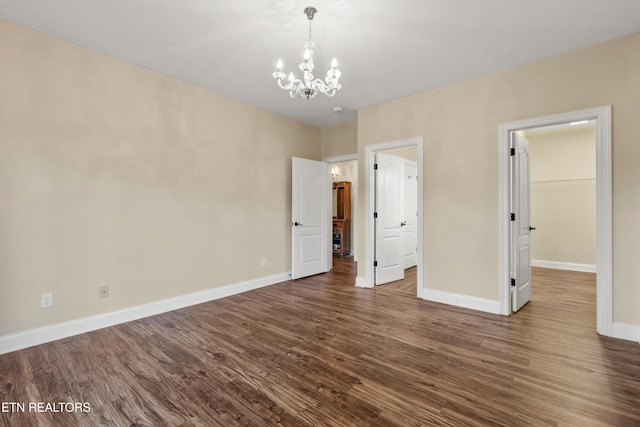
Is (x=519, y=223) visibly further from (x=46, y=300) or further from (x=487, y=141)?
(x=46, y=300)

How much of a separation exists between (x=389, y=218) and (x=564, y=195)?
3.99 metres

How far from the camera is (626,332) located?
2.64 m

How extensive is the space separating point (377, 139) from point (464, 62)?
1495mm

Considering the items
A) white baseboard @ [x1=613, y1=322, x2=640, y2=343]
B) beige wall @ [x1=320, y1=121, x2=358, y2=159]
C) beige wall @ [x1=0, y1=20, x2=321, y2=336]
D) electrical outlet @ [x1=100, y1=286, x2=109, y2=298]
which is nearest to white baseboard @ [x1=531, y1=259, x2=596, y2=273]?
white baseboard @ [x1=613, y1=322, x2=640, y2=343]

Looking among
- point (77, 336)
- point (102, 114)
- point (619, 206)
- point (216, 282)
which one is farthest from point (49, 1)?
point (619, 206)

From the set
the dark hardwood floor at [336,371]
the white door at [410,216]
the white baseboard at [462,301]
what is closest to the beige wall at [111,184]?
the dark hardwood floor at [336,371]

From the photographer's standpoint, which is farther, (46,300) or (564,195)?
(564,195)

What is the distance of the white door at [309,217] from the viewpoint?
16.3 feet

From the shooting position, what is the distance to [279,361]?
90.8 inches

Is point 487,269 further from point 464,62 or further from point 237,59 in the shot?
point 237,59

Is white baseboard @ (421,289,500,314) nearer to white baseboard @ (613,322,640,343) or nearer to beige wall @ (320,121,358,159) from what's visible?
white baseboard @ (613,322,640,343)

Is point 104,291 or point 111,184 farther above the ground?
point 111,184

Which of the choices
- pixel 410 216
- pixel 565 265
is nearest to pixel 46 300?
pixel 410 216

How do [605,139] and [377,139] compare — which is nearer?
[605,139]
